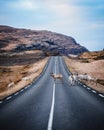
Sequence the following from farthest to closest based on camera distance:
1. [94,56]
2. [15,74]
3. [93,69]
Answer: [94,56] → [93,69] → [15,74]

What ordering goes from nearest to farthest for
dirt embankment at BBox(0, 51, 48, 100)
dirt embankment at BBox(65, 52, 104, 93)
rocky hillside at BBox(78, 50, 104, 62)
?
dirt embankment at BBox(65, 52, 104, 93) < dirt embankment at BBox(0, 51, 48, 100) < rocky hillside at BBox(78, 50, 104, 62)

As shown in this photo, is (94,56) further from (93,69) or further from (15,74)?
(15,74)

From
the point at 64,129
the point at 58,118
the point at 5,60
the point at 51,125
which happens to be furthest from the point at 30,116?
the point at 5,60

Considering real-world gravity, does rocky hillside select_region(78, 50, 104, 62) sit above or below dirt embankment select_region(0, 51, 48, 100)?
above

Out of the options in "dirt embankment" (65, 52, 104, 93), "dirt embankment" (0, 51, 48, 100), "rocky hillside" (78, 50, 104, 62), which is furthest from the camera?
"rocky hillside" (78, 50, 104, 62)

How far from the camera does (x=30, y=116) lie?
32.1 feet

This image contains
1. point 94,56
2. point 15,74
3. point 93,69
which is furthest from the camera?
point 94,56

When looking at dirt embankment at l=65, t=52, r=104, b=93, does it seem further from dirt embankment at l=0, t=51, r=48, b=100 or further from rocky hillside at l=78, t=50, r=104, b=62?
dirt embankment at l=0, t=51, r=48, b=100

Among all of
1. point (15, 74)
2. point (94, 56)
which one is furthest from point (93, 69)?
point (94, 56)

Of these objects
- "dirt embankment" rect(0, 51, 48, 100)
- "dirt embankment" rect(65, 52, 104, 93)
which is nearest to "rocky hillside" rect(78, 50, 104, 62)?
"dirt embankment" rect(65, 52, 104, 93)

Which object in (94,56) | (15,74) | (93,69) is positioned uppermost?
(94,56)

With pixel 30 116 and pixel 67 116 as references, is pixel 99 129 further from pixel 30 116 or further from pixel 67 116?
pixel 30 116

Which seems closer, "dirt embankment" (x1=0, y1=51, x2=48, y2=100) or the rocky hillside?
"dirt embankment" (x1=0, y1=51, x2=48, y2=100)

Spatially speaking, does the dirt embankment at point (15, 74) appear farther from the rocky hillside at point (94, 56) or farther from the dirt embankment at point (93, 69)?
the rocky hillside at point (94, 56)
